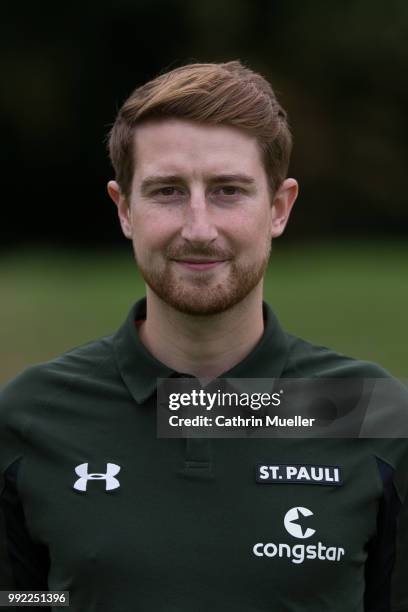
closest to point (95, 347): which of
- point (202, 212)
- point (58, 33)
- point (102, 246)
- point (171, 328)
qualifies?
point (171, 328)

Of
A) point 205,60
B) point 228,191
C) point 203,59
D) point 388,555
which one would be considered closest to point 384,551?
point 388,555

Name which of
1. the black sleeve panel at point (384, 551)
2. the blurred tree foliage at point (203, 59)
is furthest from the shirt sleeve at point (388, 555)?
→ the blurred tree foliage at point (203, 59)

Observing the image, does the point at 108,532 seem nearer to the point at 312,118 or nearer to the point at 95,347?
the point at 95,347

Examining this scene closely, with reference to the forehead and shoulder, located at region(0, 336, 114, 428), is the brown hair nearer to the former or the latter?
the forehead

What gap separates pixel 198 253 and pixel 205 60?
22.0 m

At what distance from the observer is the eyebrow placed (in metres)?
2.62

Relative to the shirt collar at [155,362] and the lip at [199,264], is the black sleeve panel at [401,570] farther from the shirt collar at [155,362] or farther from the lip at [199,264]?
the lip at [199,264]

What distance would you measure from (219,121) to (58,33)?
894 inches

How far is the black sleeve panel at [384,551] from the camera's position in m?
2.63

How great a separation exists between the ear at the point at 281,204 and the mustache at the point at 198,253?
221 mm

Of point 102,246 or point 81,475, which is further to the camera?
point 102,246

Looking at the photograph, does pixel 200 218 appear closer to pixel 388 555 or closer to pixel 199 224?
pixel 199 224

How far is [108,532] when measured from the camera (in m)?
2.52

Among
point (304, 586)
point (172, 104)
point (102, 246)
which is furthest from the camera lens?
point (102, 246)
